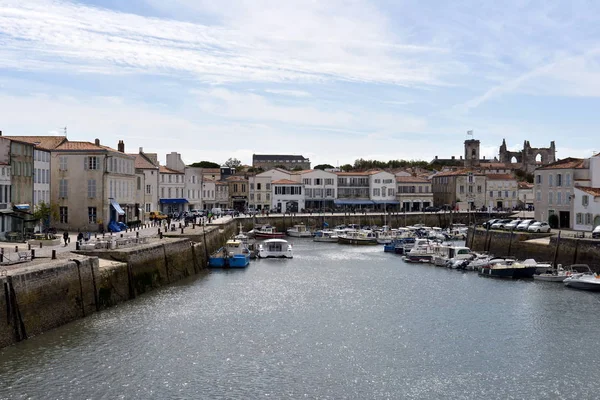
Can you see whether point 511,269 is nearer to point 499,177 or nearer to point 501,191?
point 501,191

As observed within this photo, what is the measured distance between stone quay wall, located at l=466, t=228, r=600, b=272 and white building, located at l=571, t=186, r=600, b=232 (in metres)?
4.55

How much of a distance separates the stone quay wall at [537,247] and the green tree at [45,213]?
3931 centimetres

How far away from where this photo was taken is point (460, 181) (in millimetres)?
114500

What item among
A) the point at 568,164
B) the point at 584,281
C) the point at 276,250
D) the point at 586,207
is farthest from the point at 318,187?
the point at 584,281

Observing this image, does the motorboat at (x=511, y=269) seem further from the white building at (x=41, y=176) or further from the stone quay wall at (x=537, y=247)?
the white building at (x=41, y=176)

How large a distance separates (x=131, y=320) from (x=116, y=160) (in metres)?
31.4

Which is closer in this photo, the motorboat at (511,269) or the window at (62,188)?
the motorboat at (511,269)

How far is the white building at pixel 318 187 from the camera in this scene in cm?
10919

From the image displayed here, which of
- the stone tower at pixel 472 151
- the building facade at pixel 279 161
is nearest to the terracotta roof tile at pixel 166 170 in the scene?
the building facade at pixel 279 161

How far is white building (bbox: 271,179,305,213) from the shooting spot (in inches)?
4240

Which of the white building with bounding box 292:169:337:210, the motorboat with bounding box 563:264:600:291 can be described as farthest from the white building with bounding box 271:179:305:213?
the motorboat with bounding box 563:264:600:291

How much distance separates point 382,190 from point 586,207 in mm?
51612

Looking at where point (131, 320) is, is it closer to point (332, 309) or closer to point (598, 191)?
point (332, 309)

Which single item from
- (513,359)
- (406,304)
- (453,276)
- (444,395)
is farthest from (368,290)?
(444,395)
